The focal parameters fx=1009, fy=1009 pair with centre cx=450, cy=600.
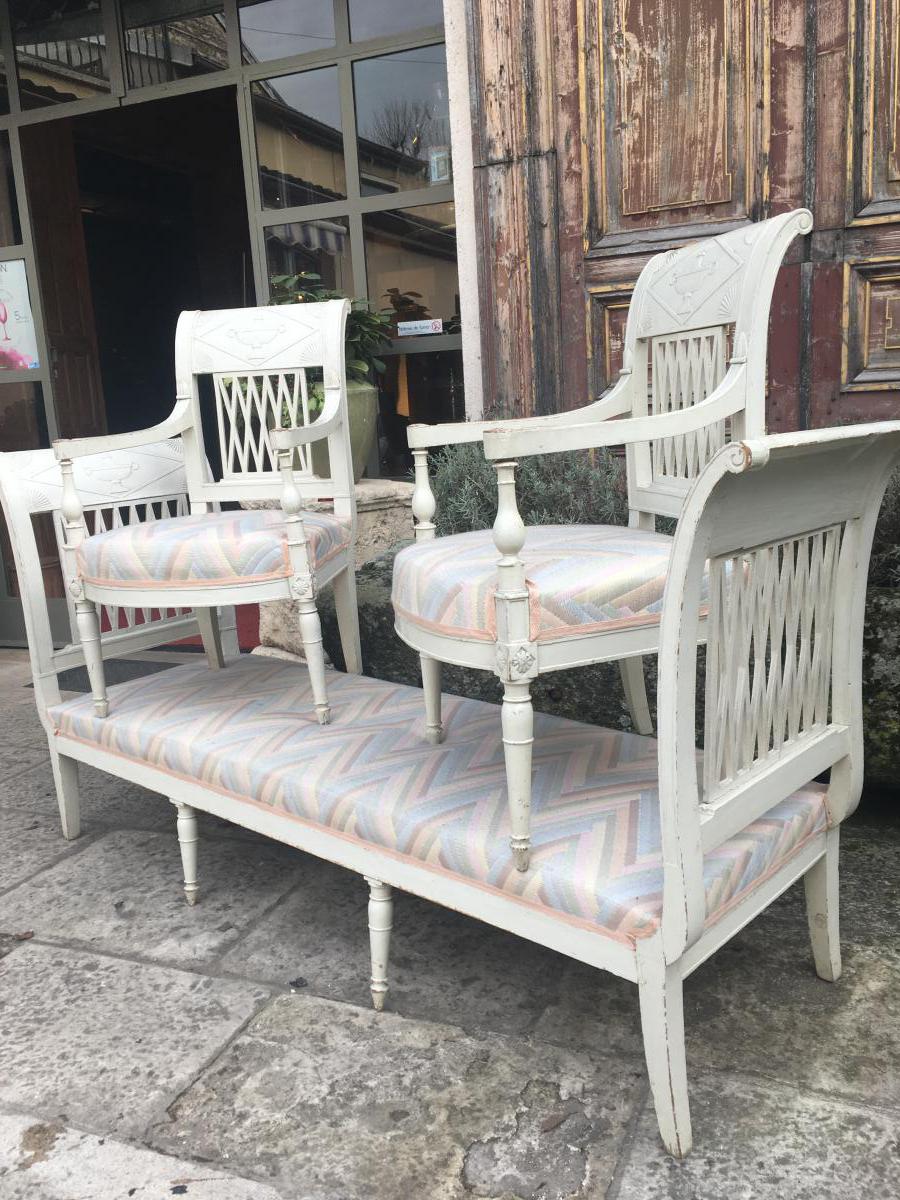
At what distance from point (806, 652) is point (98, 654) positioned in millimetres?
1689

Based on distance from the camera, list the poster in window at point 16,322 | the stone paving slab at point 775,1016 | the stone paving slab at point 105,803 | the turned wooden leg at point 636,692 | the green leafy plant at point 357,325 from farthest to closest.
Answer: the poster in window at point 16,322
the green leafy plant at point 357,325
the stone paving slab at point 105,803
the turned wooden leg at point 636,692
the stone paving slab at point 775,1016

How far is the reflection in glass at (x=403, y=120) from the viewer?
4062mm

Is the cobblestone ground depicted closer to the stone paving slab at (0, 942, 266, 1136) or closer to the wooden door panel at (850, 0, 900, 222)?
the stone paving slab at (0, 942, 266, 1136)

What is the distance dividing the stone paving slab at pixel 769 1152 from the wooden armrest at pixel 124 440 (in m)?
1.92

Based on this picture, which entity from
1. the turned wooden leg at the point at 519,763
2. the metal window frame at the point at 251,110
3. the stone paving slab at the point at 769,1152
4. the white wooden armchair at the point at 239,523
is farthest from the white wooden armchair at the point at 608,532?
the metal window frame at the point at 251,110

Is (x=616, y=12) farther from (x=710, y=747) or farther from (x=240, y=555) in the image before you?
(x=710, y=747)

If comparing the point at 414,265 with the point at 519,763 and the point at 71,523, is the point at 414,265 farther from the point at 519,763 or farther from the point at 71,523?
the point at 519,763

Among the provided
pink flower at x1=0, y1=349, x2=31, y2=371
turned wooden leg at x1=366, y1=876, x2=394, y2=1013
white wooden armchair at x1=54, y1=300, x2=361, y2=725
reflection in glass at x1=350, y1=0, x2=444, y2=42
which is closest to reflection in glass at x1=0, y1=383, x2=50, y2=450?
pink flower at x1=0, y1=349, x2=31, y2=371

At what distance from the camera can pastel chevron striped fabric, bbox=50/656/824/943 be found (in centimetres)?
152

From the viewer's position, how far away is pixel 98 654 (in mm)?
2490

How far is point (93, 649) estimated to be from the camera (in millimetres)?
2486

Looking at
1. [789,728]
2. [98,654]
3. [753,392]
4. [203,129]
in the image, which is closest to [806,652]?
[789,728]

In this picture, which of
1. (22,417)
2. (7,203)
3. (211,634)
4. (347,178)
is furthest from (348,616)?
(7,203)

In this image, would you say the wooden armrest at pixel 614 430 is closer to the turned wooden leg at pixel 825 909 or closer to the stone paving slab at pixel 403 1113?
the turned wooden leg at pixel 825 909
